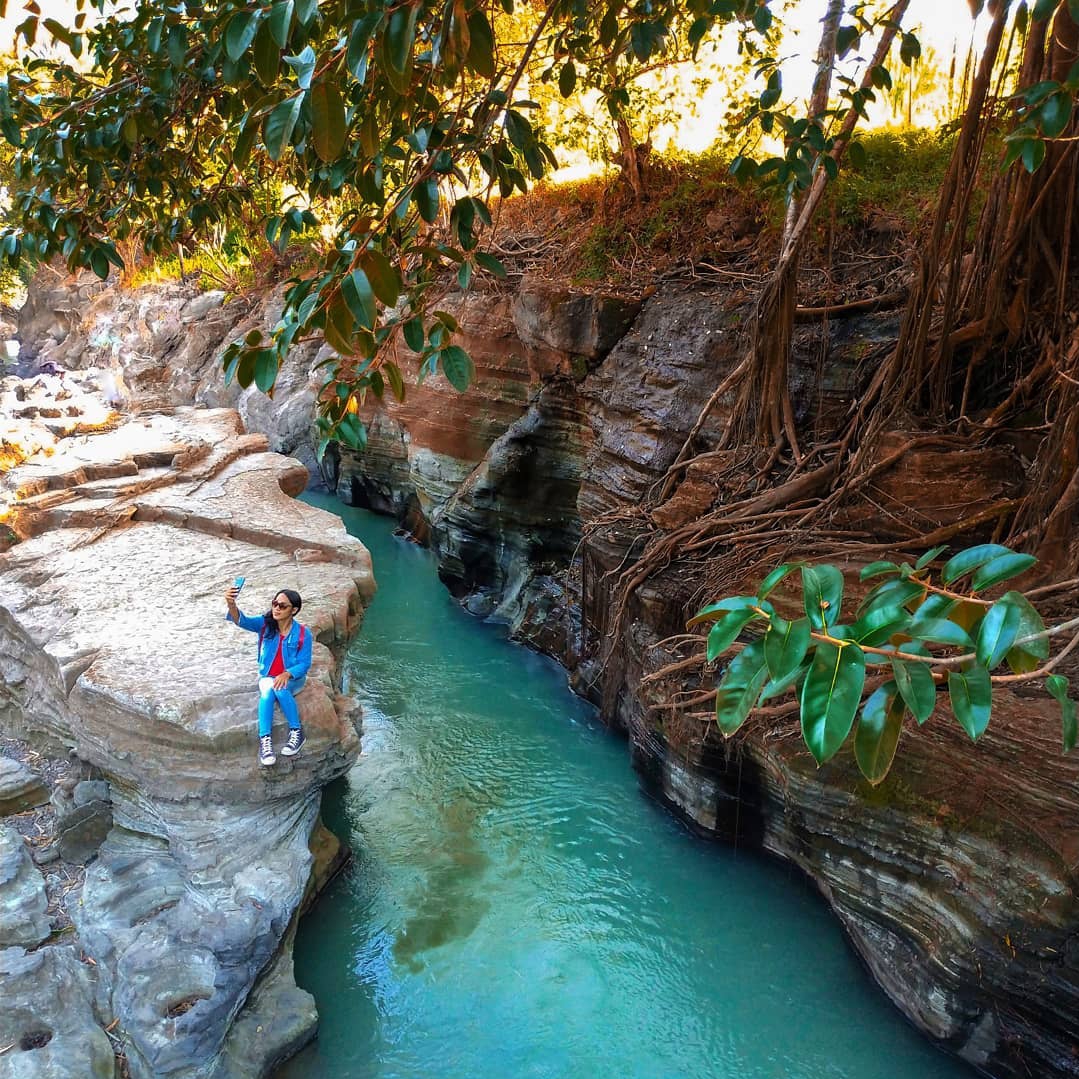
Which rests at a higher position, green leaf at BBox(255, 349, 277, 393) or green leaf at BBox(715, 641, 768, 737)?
green leaf at BBox(255, 349, 277, 393)

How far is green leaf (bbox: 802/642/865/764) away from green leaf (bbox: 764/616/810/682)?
4cm

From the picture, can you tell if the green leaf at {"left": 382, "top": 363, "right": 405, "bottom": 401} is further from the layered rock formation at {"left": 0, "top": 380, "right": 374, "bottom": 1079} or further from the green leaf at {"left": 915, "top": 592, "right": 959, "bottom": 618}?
the layered rock formation at {"left": 0, "top": 380, "right": 374, "bottom": 1079}

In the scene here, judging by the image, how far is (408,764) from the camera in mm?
6074

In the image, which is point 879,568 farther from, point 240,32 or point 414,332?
point 240,32

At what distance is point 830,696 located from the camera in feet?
4.79

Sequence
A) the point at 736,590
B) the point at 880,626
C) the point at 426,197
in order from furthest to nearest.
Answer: the point at 736,590, the point at 426,197, the point at 880,626

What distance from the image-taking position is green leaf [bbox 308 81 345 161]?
1.78 metres

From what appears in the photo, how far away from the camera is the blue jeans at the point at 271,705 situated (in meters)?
3.93

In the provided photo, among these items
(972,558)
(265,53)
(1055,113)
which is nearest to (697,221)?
(1055,113)

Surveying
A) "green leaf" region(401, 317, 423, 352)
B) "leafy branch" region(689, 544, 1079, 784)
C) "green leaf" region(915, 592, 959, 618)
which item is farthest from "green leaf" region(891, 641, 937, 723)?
"green leaf" region(401, 317, 423, 352)

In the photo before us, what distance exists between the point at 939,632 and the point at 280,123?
1.59 m

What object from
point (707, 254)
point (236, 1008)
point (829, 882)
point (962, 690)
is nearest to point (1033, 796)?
point (829, 882)

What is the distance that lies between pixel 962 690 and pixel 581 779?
15.6 feet

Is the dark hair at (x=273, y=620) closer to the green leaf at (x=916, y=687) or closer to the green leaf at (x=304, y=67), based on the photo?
the green leaf at (x=304, y=67)
